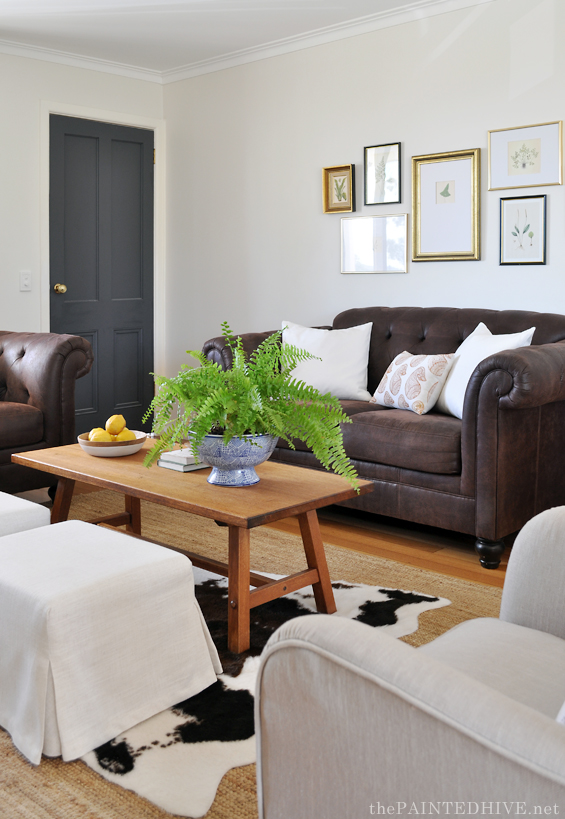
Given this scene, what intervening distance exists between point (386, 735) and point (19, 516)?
169 cm

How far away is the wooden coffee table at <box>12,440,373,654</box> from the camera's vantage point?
2145 mm

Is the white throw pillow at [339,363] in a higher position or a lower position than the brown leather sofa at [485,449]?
higher

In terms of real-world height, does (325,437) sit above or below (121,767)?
above

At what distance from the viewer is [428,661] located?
910mm

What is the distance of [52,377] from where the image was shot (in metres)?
3.80

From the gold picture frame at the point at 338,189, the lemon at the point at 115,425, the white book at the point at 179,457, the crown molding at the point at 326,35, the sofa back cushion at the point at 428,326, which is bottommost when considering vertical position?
the white book at the point at 179,457

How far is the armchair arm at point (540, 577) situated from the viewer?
142 centimetres

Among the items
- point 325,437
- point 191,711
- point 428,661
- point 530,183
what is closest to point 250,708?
point 191,711

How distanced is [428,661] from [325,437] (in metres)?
1.24

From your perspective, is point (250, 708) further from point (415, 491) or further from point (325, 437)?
point (415, 491)

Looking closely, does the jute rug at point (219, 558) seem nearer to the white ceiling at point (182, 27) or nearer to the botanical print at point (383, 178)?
the botanical print at point (383, 178)

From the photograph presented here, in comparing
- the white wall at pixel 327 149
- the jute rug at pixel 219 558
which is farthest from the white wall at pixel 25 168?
the jute rug at pixel 219 558

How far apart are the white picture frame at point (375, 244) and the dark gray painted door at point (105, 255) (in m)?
1.72

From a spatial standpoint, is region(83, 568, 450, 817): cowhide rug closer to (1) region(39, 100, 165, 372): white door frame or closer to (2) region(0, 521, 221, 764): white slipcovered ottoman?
(2) region(0, 521, 221, 764): white slipcovered ottoman
